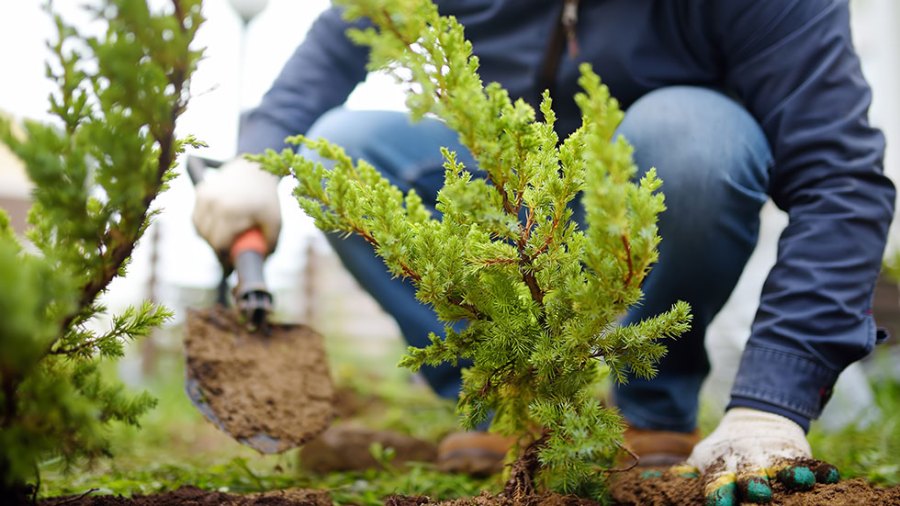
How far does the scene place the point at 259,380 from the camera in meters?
2.02

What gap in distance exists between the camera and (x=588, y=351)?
3.67ft

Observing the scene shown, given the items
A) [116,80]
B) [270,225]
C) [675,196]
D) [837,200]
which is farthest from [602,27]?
[116,80]

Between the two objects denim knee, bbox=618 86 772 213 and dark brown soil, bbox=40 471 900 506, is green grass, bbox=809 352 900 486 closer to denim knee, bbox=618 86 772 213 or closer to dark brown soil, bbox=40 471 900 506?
dark brown soil, bbox=40 471 900 506

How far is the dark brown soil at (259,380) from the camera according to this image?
188 centimetres

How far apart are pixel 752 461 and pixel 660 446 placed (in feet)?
2.19

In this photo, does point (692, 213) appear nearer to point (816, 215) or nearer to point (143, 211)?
point (816, 215)

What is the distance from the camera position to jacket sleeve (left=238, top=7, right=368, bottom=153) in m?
2.31

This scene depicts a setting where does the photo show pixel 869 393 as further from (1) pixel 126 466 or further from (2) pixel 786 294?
(1) pixel 126 466

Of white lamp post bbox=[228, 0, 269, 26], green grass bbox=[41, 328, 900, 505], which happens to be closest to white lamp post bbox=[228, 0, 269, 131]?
white lamp post bbox=[228, 0, 269, 26]

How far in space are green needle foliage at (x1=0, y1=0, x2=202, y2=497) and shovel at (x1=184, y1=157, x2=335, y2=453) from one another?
838 millimetres

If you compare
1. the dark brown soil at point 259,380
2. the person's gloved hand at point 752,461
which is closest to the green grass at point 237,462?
the dark brown soil at point 259,380

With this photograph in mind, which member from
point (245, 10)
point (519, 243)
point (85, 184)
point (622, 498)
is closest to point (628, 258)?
point (519, 243)

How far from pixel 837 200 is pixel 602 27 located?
845 millimetres

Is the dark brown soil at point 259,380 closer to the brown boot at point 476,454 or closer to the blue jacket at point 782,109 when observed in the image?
the brown boot at point 476,454
